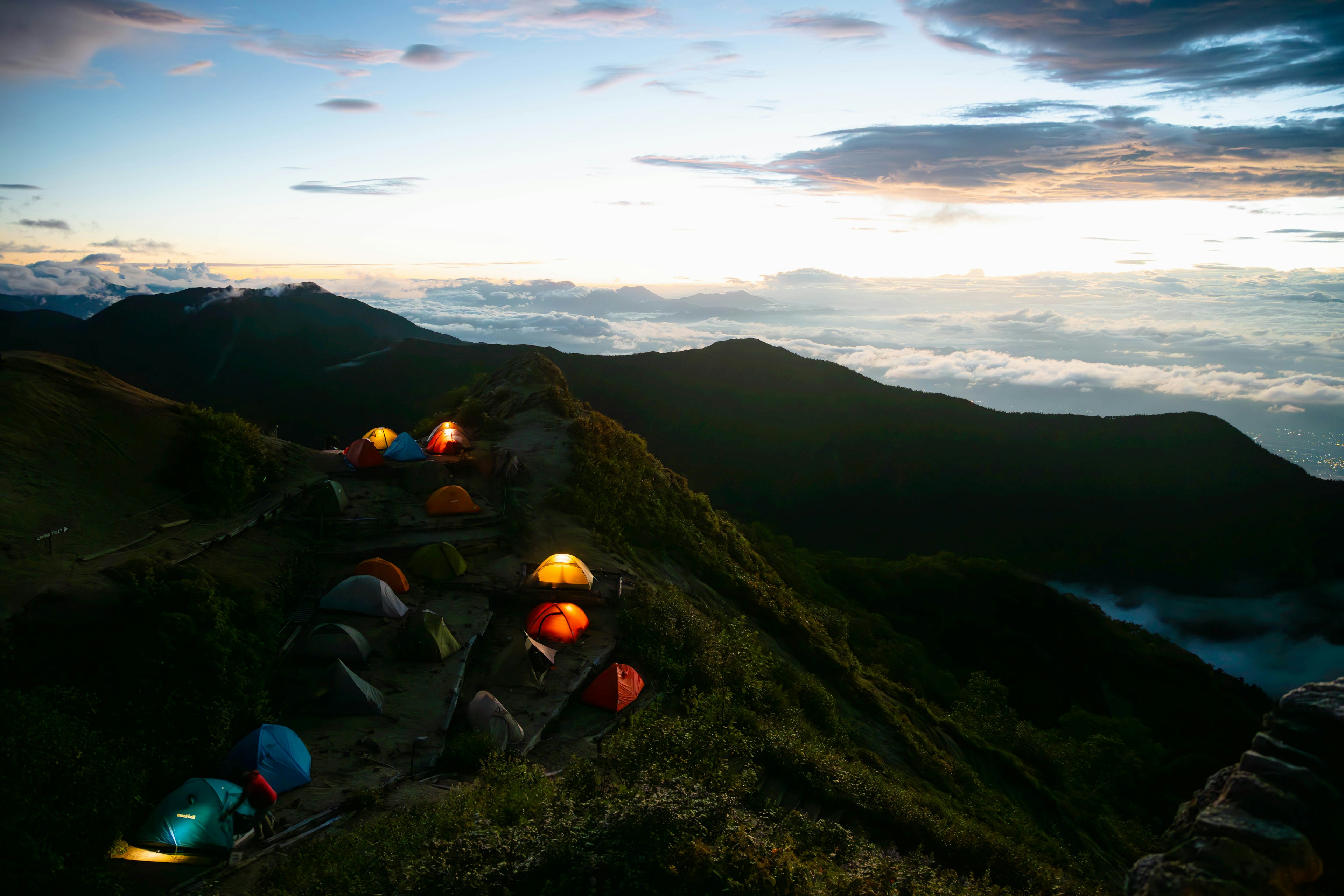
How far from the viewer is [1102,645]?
213 feet

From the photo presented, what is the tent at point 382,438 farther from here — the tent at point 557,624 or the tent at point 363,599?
the tent at point 557,624

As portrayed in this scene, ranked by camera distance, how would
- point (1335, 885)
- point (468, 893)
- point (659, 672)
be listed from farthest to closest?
point (659, 672) → point (468, 893) → point (1335, 885)

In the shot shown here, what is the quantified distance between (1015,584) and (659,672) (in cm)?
6063

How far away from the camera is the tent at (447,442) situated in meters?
30.3

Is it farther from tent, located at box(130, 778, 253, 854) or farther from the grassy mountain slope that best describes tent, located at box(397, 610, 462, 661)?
tent, located at box(130, 778, 253, 854)

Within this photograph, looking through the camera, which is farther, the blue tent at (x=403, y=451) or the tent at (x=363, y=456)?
the blue tent at (x=403, y=451)

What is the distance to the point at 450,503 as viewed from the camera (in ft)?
79.8

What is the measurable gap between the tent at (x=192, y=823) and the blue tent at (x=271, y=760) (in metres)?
1.31

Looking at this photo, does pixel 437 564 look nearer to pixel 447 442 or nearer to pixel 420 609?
pixel 420 609

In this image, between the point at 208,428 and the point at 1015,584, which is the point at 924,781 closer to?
the point at 208,428

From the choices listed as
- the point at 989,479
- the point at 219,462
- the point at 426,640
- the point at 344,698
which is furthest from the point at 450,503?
the point at 989,479

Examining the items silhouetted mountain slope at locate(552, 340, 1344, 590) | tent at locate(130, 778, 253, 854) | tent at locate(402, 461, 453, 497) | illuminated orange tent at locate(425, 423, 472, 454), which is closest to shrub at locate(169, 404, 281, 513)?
tent at locate(402, 461, 453, 497)

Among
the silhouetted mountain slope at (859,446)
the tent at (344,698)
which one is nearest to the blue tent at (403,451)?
the tent at (344,698)

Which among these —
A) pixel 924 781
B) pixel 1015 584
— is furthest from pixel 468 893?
pixel 1015 584
